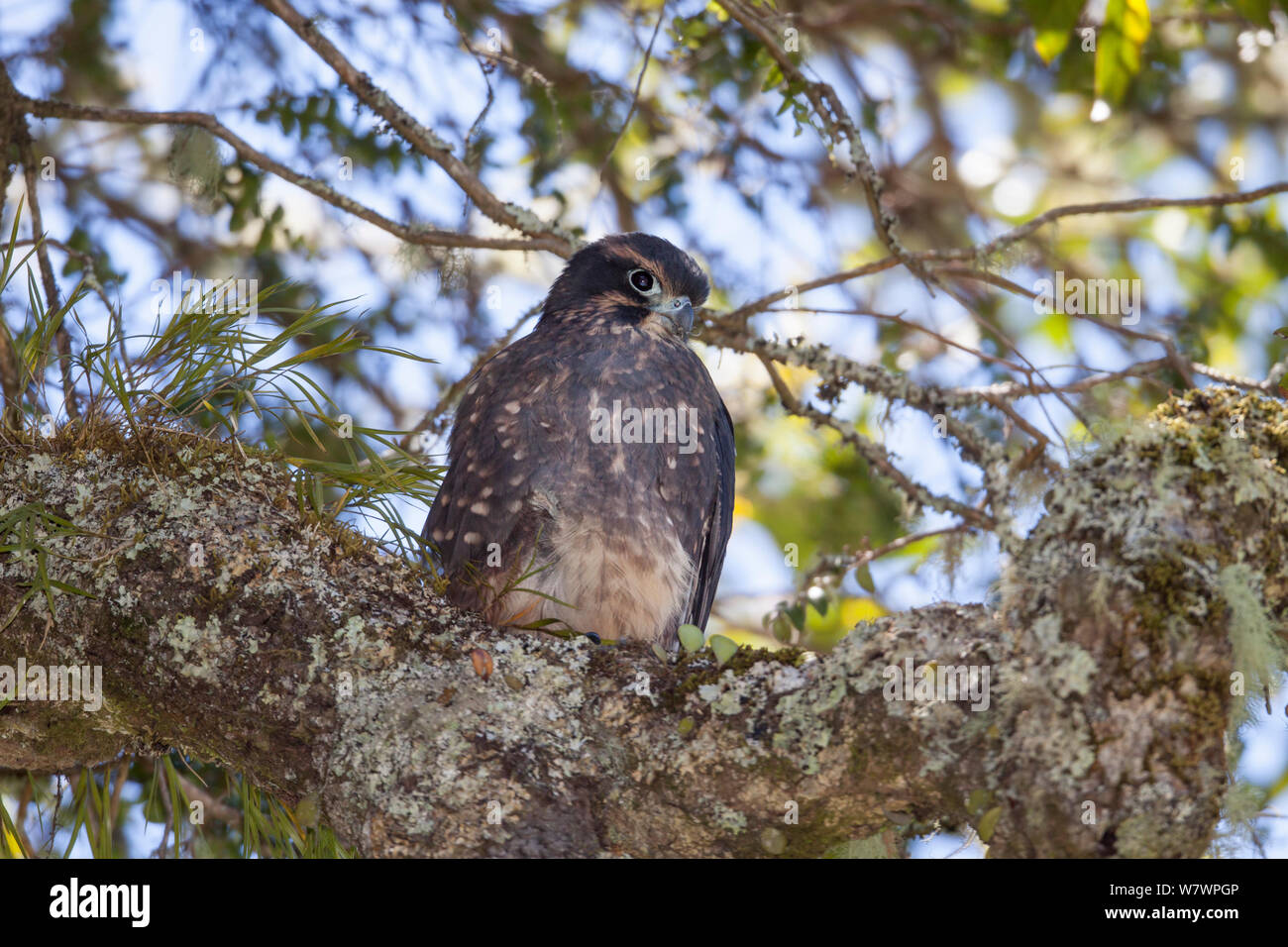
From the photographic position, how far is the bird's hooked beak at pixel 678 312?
4.16 m

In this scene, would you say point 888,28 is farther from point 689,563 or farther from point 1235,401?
point 1235,401

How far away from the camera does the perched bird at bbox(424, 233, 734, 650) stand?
3.58m

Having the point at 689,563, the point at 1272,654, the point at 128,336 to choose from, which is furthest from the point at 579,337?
the point at 1272,654

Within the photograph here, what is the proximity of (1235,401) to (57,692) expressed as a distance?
2.57 meters

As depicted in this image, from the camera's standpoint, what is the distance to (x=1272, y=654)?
81.4 inches

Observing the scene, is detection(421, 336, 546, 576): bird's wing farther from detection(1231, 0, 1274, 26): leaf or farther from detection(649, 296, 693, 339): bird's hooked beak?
detection(1231, 0, 1274, 26): leaf

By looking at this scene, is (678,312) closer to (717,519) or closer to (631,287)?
(631,287)

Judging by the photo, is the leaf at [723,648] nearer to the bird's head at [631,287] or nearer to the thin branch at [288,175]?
the bird's head at [631,287]

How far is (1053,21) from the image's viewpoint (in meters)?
3.19

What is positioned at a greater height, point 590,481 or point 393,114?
point 393,114

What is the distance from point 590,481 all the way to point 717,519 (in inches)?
26.1

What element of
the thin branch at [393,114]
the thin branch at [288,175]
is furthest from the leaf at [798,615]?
the thin branch at [393,114]

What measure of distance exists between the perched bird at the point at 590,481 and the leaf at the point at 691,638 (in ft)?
2.17

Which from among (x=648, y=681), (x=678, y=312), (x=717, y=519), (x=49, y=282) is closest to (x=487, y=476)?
(x=717, y=519)
